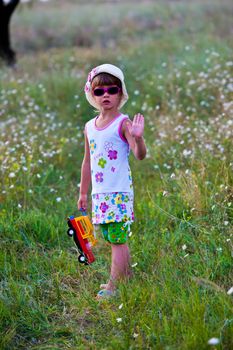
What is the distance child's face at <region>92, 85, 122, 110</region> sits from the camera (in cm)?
407

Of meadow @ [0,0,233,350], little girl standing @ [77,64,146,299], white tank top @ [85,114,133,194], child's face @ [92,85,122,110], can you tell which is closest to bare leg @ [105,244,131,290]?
little girl standing @ [77,64,146,299]

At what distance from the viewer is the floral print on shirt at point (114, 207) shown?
4051 mm

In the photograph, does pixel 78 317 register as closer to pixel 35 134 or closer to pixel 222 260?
pixel 222 260

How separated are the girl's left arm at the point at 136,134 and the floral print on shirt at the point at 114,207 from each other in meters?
0.35

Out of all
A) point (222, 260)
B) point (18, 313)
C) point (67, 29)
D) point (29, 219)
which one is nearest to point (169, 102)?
point (29, 219)

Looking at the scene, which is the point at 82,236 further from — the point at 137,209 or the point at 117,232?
the point at 137,209

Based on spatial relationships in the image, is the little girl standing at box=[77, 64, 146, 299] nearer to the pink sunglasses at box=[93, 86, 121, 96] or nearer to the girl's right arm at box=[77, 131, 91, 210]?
the pink sunglasses at box=[93, 86, 121, 96]

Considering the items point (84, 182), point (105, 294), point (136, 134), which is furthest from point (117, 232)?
point (136, 134)

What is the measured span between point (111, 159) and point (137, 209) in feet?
4.58

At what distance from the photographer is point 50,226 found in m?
5.16

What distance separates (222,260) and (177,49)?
722 cm

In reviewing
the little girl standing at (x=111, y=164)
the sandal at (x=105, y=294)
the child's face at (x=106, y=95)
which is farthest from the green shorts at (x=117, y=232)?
the child's face at (x=106, y=95)

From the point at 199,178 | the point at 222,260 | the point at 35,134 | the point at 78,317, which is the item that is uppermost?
the point at 35,134

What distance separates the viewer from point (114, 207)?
405 cm
